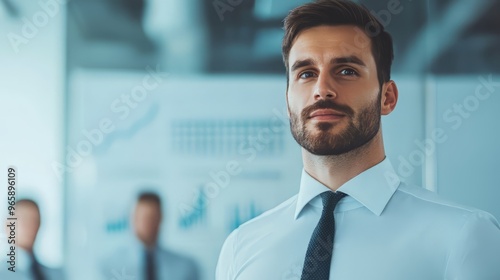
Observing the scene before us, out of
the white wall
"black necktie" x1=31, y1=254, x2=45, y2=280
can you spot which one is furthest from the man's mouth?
"black necktie" x1=31, y1=254, x2=45, y2=280

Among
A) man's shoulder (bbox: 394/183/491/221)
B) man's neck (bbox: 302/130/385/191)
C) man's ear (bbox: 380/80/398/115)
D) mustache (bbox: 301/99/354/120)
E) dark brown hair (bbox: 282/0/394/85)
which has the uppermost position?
dark brown hair (bbox: 282/0/394/85)

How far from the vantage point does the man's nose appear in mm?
1248

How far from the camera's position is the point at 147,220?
6.76ft

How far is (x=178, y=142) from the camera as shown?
2070mm

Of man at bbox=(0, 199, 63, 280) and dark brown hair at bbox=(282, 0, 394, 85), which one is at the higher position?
dark brown hair at bbox=(282, 0, 394, 85)

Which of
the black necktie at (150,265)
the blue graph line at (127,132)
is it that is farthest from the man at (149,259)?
the blue graph line at (127,132)

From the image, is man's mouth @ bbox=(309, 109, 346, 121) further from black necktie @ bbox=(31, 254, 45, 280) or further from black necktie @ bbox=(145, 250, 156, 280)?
black necktie @ bbox=(31, 254, 45, 280)

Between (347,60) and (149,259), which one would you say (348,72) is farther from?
(149,259)

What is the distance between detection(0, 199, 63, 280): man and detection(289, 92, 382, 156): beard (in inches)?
46.4

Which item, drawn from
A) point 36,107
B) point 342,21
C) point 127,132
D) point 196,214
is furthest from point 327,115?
point 36,107

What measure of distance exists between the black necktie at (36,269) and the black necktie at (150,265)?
38cm

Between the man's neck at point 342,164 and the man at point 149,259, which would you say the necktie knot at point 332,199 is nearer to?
the man's neck at point 342,164

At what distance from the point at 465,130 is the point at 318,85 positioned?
931mm

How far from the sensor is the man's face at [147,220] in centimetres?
204
